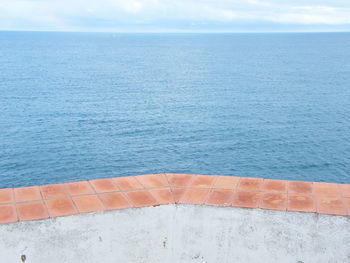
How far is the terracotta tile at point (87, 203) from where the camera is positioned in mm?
2932

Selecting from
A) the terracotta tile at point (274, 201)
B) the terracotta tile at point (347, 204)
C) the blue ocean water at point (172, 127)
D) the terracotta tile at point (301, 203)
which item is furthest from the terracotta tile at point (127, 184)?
the blue ocean water at point (172, 127)

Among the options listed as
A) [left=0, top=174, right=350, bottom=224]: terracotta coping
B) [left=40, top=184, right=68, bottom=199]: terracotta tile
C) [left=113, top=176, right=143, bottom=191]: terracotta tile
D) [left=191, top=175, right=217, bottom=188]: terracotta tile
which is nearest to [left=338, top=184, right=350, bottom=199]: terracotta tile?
[left=0, top=174, right=350, bottom=224]: terracotta coping

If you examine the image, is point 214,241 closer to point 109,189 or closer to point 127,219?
point 127,219

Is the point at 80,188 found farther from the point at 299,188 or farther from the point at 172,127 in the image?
the point at 172,127

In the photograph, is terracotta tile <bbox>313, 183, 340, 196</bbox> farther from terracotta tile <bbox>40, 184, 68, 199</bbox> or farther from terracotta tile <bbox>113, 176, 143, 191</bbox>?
terracotta tile <bbox>40, 184, 68, 199</bbox>

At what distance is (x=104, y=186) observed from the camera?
10.7ft

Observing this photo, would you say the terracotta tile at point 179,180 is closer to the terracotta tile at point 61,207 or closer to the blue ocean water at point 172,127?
the terracotta tile at point 61,207

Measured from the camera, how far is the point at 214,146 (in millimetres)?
37844

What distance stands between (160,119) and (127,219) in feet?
138

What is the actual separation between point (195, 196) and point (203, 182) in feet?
0.78

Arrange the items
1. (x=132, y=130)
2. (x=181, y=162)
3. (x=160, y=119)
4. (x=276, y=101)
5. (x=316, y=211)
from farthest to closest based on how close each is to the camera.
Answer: (x=276, y=101), (x=160, y=119), (x=132, y=130), (x=181, y=162), (x=316, y=211)

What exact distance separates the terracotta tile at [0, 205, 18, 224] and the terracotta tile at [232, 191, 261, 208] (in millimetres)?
1588

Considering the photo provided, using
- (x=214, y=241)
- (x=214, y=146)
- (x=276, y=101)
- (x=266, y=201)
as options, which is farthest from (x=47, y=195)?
(x=276, y=101)

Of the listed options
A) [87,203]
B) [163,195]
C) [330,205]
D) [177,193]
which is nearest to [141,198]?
[163,195]
